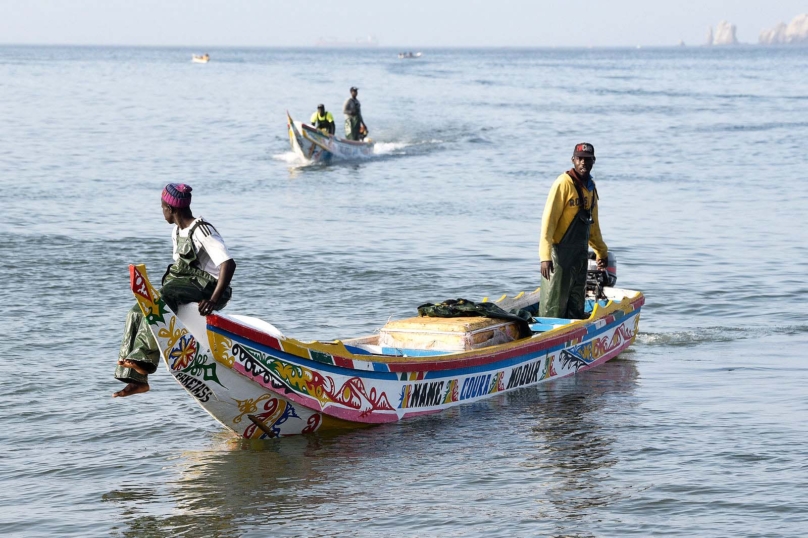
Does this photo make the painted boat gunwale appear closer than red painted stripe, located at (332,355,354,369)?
Yes

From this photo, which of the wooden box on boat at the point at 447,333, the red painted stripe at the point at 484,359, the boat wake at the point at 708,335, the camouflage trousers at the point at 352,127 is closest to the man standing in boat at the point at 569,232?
the red painted stripe at the point at 484,359

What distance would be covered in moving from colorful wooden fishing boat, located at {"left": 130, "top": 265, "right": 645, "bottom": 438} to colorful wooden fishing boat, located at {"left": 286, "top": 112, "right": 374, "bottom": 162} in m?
21.3

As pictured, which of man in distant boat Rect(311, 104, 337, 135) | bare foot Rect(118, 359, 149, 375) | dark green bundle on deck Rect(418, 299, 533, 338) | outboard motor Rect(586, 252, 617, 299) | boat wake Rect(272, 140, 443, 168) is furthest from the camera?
boat wake Rect(272, 140, 443, 168)

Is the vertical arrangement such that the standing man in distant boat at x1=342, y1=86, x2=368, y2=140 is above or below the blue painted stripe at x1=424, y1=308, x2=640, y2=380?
above

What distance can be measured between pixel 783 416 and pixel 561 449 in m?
2.08

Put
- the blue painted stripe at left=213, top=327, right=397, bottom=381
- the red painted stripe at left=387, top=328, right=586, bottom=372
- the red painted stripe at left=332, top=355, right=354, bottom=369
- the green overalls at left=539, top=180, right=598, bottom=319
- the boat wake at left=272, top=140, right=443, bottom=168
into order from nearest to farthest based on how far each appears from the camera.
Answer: the blue painted stripe at left=213, top=327, right=397, bottom=381 < the red painted stripe at left=332, top=355, right=354, bottom=369 < the red painted stripe at left=387, top=328, right=586, bottom=372 < the green overalls at left=539, top=180, right=598, bottom=319 < the boat wake at left=272, top=140, right=443, bottom=168

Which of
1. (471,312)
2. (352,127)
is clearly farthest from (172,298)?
(352,127)

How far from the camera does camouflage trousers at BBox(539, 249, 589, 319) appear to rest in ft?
35.4

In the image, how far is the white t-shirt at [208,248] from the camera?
7.66 meters

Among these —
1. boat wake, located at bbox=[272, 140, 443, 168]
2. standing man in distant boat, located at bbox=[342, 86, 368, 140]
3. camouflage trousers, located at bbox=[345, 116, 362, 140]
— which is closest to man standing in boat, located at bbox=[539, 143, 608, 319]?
standing man in distant boat, located at bbox=[342, 86, 368, 140]

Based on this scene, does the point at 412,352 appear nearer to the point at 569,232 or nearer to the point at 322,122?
the point at 569,232

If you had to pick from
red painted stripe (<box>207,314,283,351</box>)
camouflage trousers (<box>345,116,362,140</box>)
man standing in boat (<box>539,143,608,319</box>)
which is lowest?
red painted stripe (<box>207,314,283,351</box>)

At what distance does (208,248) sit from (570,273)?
4.28m

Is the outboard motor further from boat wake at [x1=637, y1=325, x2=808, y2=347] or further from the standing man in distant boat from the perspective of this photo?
the standing man in distant boat
